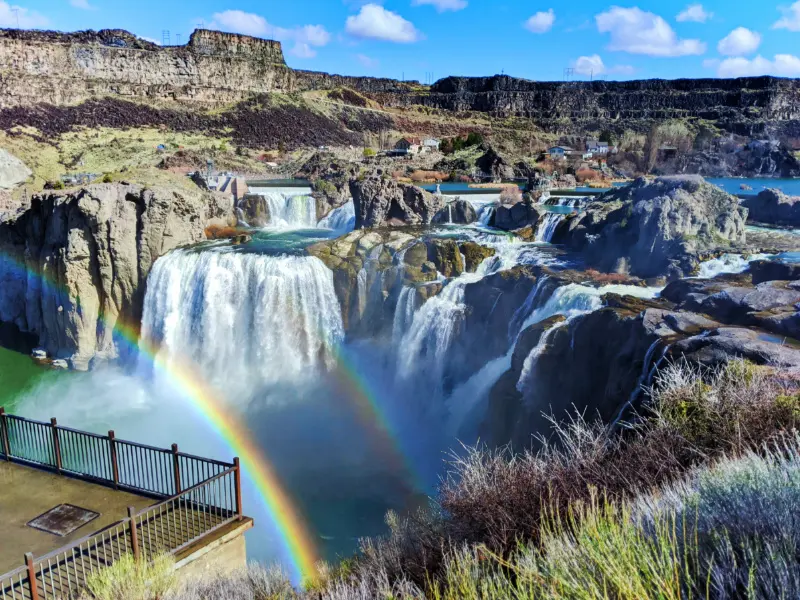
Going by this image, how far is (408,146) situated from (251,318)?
4971 centimetres

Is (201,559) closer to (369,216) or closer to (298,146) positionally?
(369,216)

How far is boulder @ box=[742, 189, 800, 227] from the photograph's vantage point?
81.9 ft

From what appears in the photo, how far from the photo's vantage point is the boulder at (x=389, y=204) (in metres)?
28.2

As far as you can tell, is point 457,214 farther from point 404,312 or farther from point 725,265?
point 725,265

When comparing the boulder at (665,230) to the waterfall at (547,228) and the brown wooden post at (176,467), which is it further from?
the brown wooden post at (176,467)

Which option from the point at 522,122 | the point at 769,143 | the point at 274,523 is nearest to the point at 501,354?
the point at 274,523

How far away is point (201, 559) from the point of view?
756cm

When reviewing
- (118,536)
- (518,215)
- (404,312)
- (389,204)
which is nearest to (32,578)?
(118,536)

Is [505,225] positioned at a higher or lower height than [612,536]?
higher

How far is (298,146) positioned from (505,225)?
46717 millimetres

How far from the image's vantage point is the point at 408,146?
223 ft

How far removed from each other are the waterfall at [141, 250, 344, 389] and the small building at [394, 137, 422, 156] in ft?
145

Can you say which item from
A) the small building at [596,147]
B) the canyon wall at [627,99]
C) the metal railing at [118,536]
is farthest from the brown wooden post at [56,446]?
the canyon wall at [627,99]

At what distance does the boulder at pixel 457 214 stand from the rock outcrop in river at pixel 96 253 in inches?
434
